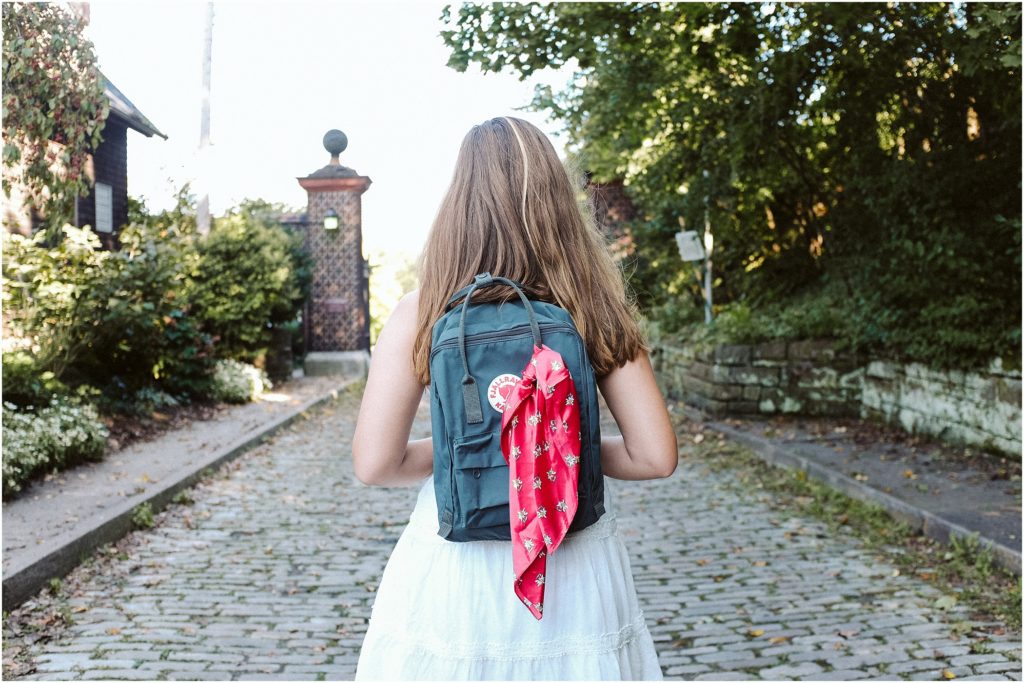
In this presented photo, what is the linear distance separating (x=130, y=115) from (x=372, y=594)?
10535mm

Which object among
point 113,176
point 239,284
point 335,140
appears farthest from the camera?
point 335,140

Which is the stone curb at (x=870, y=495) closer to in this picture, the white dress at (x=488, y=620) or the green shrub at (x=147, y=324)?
the white dress at (x=488, y=620)

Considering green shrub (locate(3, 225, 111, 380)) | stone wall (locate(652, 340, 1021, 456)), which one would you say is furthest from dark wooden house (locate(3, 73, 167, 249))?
stone wall (locate(652, 340, 1021, 456))

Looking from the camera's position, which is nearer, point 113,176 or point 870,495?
point 870,495

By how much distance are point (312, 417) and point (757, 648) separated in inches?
393

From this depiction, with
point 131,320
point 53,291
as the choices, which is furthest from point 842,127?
point 53,291

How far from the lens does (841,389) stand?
11336 mm

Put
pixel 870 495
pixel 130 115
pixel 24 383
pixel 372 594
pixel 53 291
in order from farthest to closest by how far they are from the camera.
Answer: pixel 130 115 → pixel 53 291 → pixel 24 383 → pixel 870 495 → pixel 372 594

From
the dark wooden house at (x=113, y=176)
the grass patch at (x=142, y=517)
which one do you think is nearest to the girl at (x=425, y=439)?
the grass patch at (x=142, y=517)

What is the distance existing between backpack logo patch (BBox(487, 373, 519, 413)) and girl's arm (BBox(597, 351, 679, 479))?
0.80ft

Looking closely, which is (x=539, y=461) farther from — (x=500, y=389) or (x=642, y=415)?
(x=642, y=415)

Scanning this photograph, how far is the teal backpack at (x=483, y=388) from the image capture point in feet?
5.90

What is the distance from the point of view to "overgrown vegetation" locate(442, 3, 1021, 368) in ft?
26.0

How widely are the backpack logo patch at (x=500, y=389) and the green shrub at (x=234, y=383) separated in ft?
39.9
